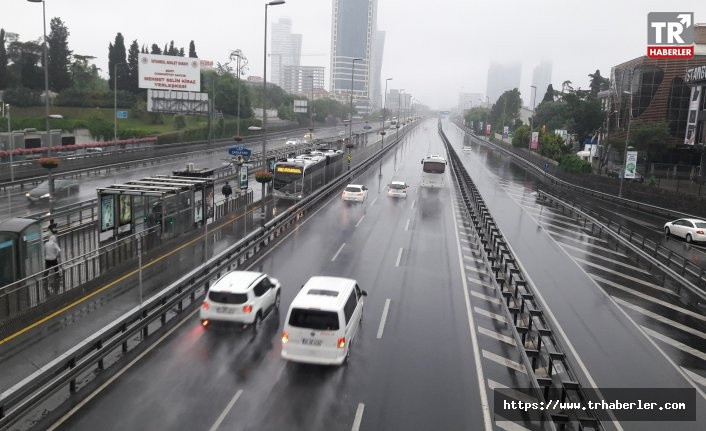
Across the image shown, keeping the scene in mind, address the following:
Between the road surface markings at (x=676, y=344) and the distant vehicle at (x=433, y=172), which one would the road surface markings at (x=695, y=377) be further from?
the distant vehicle at (x=433, y=172)

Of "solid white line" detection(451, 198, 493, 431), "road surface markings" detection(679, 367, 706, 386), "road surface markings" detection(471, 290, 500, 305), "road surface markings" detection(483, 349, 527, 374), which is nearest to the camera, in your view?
"solid white line" detection(451, 198, 493, 431)

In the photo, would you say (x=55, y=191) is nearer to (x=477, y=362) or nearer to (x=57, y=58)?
(x=477, y=362)

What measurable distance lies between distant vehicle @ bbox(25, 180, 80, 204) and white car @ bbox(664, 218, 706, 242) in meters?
40.2

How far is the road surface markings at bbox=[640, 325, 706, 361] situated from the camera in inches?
642

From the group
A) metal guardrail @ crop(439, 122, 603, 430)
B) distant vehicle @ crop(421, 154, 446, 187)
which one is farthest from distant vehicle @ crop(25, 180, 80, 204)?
metal guardrail @ crop(439, 122, 603, 430)

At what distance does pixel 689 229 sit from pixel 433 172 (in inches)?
869

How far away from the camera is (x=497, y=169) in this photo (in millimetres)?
76312

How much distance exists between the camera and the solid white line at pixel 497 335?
53.3ft

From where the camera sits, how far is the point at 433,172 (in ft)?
165

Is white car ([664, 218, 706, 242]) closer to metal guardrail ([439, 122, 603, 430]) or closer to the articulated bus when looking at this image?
metal guardrail ([439, 122, 603, 430])

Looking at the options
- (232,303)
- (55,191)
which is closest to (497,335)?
(232,303)

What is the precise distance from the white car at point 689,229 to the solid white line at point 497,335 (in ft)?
71.8

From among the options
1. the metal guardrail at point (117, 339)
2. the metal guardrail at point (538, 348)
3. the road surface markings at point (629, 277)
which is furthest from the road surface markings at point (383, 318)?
the road surface markings at point (629, 277)

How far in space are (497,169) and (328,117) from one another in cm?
11888
